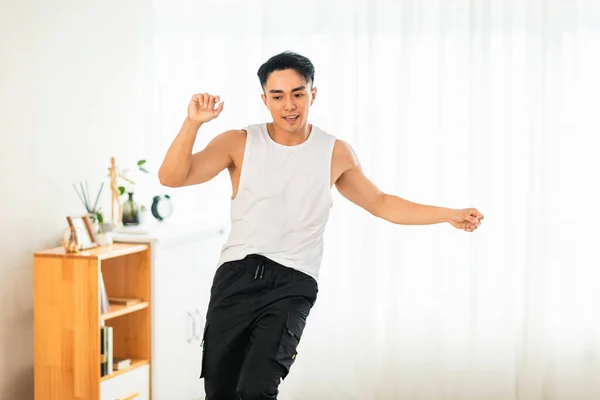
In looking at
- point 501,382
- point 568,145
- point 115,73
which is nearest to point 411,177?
point 568,145

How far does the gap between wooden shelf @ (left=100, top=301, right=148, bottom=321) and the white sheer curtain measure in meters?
1.10

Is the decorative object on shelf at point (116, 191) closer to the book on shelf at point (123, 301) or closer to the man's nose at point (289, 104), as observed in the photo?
the book on shelf at point (123, 301)

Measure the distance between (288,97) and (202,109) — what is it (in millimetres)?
326

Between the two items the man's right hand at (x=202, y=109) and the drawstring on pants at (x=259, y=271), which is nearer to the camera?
the man's right hand at (x=202, y=109)

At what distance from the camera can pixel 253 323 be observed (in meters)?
2.80

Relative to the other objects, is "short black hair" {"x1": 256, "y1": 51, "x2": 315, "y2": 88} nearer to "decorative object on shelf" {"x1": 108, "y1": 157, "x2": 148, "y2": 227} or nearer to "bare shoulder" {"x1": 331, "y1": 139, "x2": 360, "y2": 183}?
"bare shoulder" {"x1": 331, "y1": 139, "x2": 360, "y2": 183}

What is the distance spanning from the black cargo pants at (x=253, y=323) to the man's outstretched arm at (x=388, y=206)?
0.45 m

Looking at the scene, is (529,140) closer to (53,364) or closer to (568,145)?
(568,145)

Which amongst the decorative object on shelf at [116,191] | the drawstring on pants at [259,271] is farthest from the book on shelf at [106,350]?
the drawstring on pants at [259,271]

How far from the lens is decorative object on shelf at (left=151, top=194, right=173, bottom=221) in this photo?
14.4ft

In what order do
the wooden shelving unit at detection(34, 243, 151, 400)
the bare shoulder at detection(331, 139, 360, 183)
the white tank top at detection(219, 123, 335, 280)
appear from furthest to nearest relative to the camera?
the wooden shelving unit at detection(34, 243, 151, 400) → the bare shoulder at detection(331, 139, 360, 183) → the white tank top at detection(219, 123, 335, 280)

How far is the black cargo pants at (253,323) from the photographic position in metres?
2.73

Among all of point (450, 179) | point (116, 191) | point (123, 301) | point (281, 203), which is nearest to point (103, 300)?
point (123, 301)

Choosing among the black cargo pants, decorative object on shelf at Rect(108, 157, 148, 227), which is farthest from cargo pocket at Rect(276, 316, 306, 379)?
decorative object on shelf at Rect(108, 157, 148, 227)
